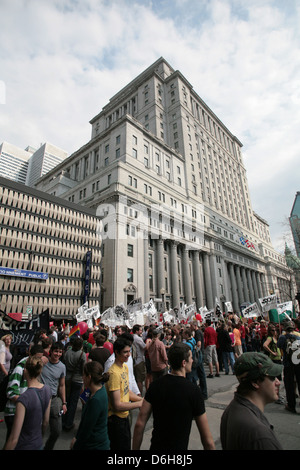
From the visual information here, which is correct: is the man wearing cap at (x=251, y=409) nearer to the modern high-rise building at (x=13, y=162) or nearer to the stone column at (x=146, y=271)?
the stone column at (x=146, y=271)

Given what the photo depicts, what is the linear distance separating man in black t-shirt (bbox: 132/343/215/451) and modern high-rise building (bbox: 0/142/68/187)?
174 m

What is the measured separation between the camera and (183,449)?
2.74 meters

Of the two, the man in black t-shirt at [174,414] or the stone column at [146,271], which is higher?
the stone column at [146,271]

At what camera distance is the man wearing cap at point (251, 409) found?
1.95 metres

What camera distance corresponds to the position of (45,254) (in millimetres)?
29375

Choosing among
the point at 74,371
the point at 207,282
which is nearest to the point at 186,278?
the point at 207,282

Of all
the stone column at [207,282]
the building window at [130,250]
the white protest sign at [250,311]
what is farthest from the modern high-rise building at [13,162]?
the white protest sign at [250,311]

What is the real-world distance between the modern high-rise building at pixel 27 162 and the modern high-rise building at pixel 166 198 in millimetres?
108261

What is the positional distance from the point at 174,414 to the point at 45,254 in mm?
29425

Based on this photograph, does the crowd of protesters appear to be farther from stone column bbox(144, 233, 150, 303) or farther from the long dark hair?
stone column bbox(144, 233, 150, 303)

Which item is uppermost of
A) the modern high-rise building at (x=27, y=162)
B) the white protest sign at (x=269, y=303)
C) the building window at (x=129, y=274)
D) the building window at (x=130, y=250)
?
the modern high-rise building at (x=27, y=162)

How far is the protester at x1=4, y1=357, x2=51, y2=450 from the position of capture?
124 inches

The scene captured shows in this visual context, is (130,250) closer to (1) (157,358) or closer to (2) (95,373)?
(1) (157,358)

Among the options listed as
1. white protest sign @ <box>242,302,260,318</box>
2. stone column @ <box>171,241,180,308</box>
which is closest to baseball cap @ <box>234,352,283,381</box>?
white protest sign @ <box>242,302,260,318</box>
